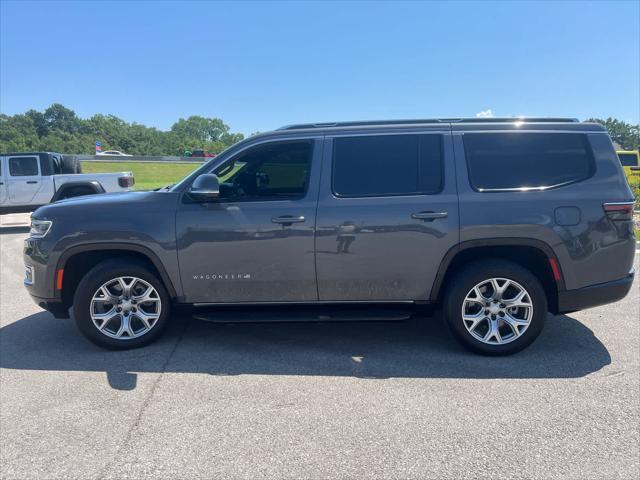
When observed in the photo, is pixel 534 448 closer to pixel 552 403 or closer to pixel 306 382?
pixel 552 403

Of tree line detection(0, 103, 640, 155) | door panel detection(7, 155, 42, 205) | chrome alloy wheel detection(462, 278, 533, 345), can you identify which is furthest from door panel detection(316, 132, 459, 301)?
tree line detection(0, 103, 640, 155)

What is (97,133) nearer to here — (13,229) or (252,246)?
(13,229)

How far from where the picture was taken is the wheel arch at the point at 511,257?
3750 millimetres

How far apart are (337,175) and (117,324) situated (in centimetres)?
243

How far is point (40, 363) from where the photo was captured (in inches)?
153

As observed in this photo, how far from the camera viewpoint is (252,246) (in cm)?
387

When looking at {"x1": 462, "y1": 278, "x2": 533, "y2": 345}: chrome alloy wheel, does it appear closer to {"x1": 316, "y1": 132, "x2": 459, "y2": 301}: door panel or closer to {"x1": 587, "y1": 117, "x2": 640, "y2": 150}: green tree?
{"x1": 316, "y1": 132, "x2": 459, "y2": 301}: door panel

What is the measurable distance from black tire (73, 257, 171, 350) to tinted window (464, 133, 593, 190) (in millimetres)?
2936

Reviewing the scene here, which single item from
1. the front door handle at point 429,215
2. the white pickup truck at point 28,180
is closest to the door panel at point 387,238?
the front door handle at point 429,215

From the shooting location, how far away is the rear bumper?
12.4 ft

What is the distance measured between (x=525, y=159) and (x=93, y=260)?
401 cm

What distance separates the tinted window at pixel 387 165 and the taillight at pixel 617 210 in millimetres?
1370

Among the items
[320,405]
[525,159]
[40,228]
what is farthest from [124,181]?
[525,159]

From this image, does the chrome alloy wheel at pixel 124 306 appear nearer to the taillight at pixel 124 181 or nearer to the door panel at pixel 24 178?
the taillight at pixel 124 181
